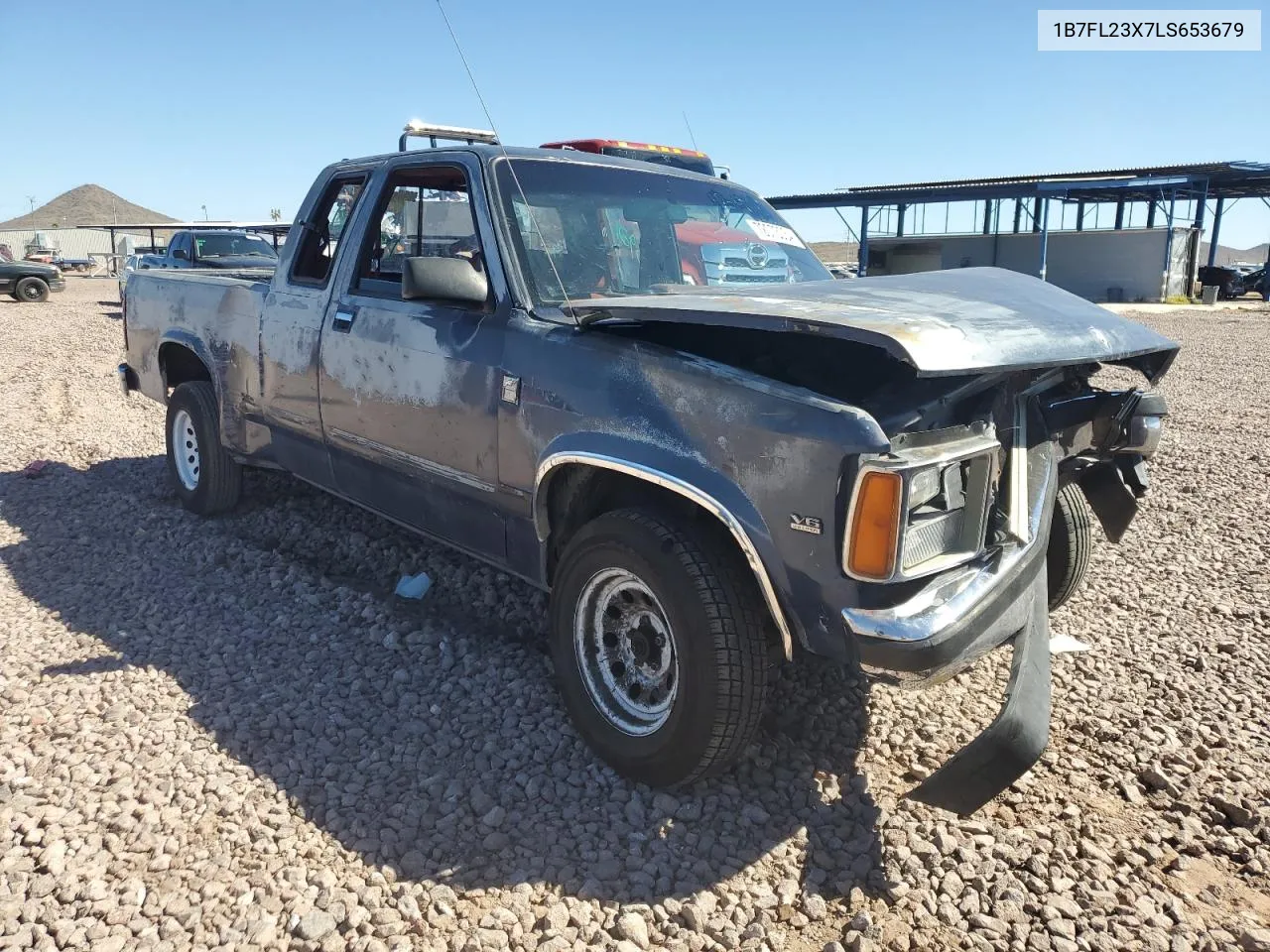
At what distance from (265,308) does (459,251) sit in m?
1.35

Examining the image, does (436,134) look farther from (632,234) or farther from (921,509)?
(921,509)

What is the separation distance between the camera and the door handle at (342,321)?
13.0 ft

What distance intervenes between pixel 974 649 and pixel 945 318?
90cm

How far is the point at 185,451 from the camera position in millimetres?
5641

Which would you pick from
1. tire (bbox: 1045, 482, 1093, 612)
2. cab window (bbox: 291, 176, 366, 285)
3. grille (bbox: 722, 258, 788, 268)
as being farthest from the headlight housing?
cab window (bbox: 291, 176, 366, 285)

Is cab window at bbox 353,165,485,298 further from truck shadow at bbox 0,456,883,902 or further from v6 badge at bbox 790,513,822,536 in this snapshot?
v6 badge at bbox 790,513,822,536

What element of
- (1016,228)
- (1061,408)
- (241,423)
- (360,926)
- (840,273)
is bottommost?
(360,926)

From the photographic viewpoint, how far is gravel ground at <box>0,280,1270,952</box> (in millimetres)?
2361

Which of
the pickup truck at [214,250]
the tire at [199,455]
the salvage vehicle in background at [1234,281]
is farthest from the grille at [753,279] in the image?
the salvage vehicle in background at [1234,281]

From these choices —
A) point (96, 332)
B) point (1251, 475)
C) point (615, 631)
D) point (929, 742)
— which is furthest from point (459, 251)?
point (96, 332)

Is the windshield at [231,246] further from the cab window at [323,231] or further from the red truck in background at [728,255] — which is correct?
the red truck in background at [728,255]

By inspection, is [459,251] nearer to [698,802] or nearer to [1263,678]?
[698,802]

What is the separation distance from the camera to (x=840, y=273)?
4809 mm

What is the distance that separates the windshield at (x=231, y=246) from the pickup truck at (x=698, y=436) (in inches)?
529
